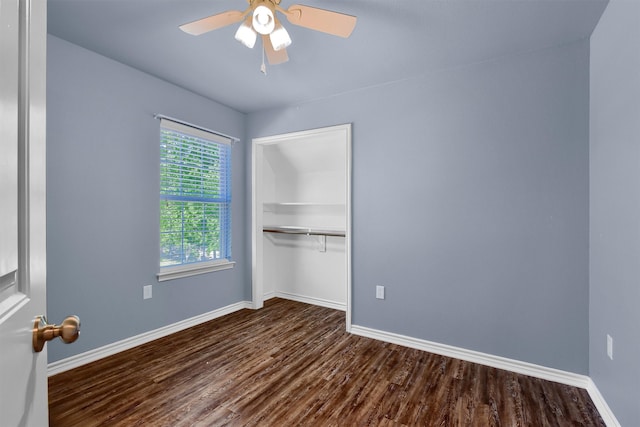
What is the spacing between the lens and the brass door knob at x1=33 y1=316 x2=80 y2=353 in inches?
22.7

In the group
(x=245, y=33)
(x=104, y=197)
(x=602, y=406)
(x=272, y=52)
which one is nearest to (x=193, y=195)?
(x=104, y=197)

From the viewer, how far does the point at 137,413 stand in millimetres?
1871

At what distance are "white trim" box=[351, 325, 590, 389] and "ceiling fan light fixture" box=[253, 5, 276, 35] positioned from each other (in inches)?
104

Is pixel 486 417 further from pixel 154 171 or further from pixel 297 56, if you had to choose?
pixel 154 171

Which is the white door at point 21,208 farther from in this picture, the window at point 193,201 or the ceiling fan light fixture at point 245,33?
the window at point 193,201

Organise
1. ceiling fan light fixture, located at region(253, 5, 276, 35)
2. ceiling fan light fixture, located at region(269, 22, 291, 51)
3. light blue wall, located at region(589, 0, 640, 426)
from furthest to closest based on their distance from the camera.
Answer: ceiling fan light fixture, located at region(269, 22, 291, 51) → ceiling fan light fixture, located at region(253, 5, 276, 35) → light blue wall, located at region(589, 0, 640, 426)

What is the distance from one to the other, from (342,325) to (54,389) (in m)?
2.38

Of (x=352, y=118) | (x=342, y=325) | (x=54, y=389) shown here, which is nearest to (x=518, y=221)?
(x=352, y=118)

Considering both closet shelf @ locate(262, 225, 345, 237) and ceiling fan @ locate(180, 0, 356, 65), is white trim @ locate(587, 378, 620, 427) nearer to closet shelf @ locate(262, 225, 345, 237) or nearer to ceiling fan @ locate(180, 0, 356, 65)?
closet shelf @ locate(262, 225, 345, 237)

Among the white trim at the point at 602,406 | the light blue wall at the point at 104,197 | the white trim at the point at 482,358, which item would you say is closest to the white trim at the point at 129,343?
the light blue wall at the point at 104,197

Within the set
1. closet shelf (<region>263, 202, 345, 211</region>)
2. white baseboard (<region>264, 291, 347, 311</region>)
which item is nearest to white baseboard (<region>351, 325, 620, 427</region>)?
white baseboard (<region>264, 291, 347, 311</region>)

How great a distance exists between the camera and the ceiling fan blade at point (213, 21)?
1.71 meters

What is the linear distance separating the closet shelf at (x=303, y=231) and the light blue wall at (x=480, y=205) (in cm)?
79

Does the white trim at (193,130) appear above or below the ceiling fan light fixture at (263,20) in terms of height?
below
